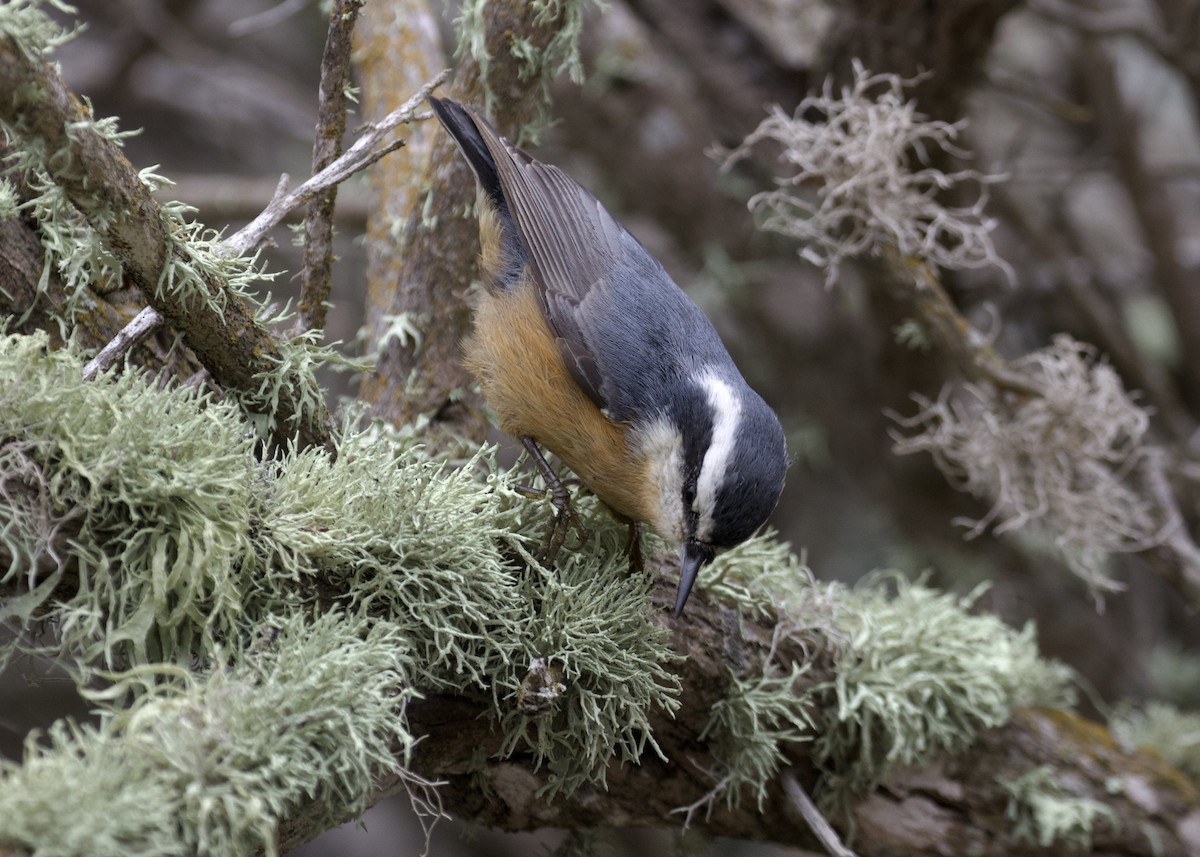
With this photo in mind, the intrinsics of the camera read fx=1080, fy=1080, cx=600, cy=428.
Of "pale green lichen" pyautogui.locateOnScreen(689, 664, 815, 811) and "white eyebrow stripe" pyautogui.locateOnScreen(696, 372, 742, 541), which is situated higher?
"white eyebrow stripe" pyautogui.locateOnScreen(696, 372, 742, 541)

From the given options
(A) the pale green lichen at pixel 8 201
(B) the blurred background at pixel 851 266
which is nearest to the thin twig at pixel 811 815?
(B) the blurred background at pixel 851 266

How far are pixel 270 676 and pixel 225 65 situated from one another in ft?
14.9

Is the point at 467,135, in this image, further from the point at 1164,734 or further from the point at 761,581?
the point at 1164,734

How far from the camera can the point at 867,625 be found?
2.44 meters

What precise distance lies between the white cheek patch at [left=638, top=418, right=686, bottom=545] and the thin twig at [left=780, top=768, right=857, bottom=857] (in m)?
0.66

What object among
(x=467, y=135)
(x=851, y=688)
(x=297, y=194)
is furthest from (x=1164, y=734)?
(x=297, y=194)

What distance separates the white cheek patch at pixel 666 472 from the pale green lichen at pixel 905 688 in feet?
1.82

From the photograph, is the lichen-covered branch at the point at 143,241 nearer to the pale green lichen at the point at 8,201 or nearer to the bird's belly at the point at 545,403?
the pale green lichen at the point at 8,201

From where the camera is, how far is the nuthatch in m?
2.11

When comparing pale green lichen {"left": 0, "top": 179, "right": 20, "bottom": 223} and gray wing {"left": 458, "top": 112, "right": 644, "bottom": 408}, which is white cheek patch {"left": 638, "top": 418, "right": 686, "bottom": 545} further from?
pale green lichen {"left": 0, "top": 179, "right": 20, "bottom": 223}

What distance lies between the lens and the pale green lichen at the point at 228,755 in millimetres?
1252

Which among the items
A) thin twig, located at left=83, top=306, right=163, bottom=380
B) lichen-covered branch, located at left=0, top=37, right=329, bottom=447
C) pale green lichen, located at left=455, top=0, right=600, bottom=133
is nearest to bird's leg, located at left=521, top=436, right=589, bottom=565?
lichen-covered branch, located at left=0, top=37, right=329, bottom=447

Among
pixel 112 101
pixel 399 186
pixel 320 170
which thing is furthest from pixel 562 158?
pixel 320 170

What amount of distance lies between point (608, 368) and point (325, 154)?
71 cm
